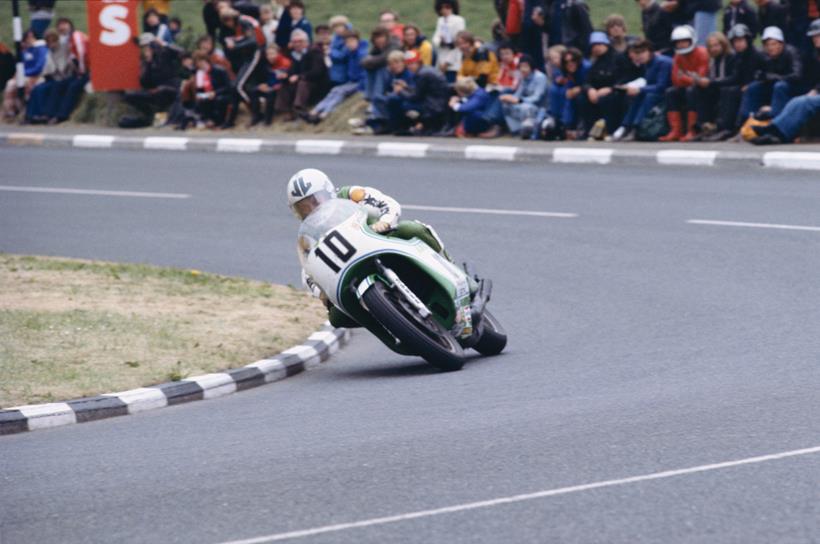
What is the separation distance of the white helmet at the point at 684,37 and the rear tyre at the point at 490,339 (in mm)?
11519

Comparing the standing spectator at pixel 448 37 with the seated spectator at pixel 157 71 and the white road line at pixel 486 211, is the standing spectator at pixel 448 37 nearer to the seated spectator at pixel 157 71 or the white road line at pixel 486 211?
the seated spectator at pixel 157 71

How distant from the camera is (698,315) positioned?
1216 cm

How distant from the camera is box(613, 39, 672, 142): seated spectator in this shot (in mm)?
22672

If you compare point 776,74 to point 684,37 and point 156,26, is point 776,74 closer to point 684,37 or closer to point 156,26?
point 684,37

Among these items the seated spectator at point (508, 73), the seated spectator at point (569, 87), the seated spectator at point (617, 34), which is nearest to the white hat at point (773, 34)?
the seated spectator at point (617, 34)

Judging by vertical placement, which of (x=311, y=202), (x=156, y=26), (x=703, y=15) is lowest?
(x=156, y=26)

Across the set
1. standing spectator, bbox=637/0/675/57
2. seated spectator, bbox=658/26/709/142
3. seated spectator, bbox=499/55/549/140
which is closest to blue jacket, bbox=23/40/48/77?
seated spectator, bbox=499/55/549/140

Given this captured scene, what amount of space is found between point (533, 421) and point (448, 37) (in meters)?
17.5

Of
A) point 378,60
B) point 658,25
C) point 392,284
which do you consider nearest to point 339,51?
point 378,60

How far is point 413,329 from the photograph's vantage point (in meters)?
10.6

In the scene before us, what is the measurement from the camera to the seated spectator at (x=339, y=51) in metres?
26.8

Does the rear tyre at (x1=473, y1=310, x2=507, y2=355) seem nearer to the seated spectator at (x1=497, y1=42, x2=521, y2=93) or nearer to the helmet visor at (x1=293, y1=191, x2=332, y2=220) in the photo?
the helmet visor at (x1=293, y1=191, x2=332, y2=220)

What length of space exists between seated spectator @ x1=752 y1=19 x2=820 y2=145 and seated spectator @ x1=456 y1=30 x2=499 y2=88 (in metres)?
5.04

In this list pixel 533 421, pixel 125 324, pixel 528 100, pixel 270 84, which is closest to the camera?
pixel 533 421
